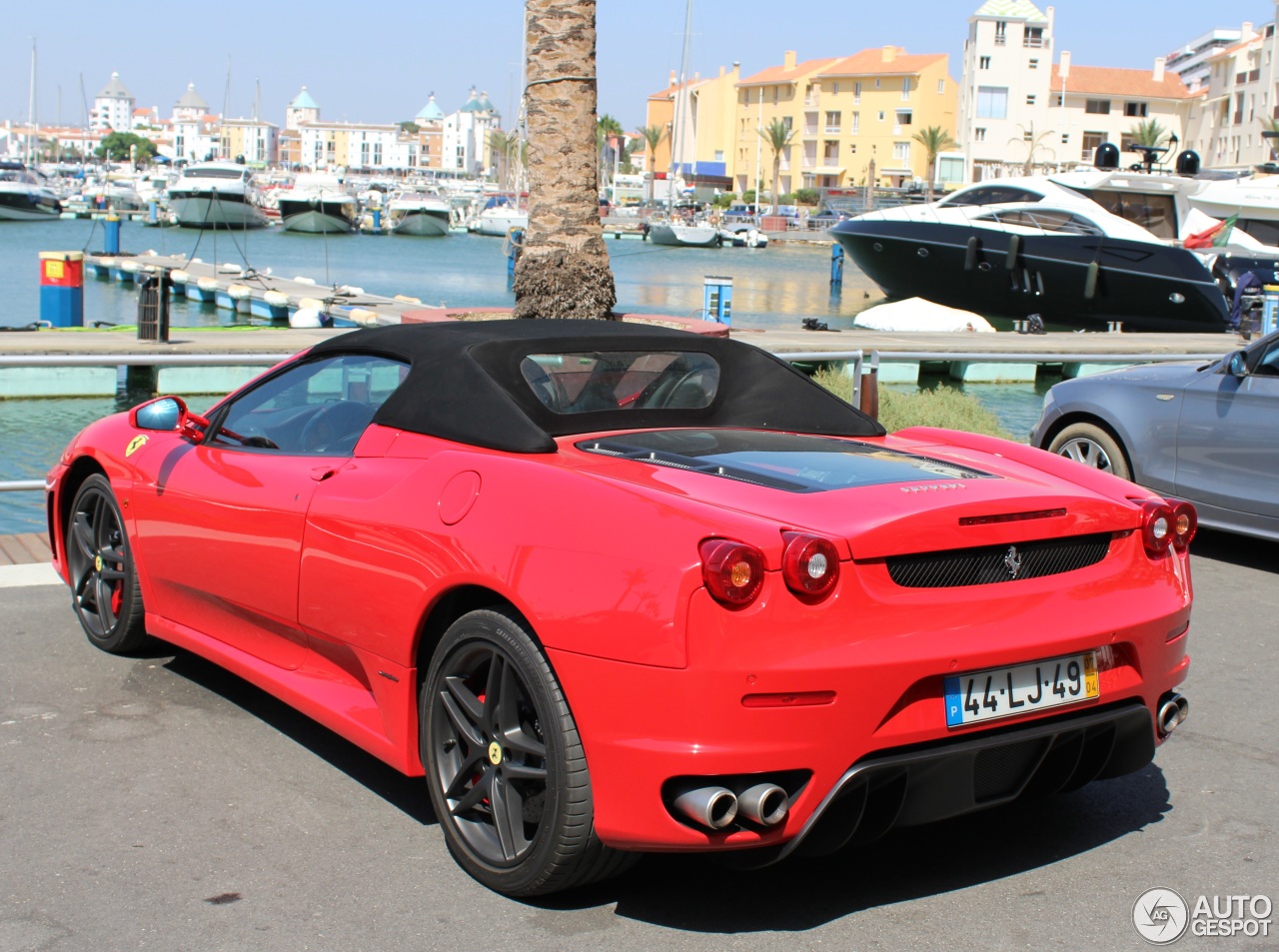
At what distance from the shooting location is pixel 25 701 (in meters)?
5.00

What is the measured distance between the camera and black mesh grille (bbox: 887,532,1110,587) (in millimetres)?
3344

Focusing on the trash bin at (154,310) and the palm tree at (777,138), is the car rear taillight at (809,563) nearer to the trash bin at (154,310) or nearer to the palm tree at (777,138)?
the trash bin at (154,310)

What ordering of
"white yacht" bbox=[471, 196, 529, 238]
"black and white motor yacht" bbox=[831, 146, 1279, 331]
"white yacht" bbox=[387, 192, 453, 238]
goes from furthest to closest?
"white yacht" bbox=[471, 196, 529, 238] < "white yacht" bbox=[387, 192, 453, 238] < "black and white motor yacht" bbox=[831, 146, 1279, 331]

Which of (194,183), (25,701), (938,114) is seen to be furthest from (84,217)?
(25,701)

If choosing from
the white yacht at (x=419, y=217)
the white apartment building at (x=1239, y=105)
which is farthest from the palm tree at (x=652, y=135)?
the white yacht at (x=419, y=217)

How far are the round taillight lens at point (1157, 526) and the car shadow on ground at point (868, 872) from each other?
0.86 m

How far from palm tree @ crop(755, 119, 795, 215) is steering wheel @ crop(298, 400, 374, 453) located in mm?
126413

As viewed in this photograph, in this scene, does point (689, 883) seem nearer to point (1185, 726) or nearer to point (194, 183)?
point (1185, 726)

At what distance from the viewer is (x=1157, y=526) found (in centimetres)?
384

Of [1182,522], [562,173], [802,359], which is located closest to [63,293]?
[562,173]

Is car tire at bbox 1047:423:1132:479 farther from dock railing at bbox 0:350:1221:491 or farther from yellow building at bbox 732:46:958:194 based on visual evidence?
yellow building at bbox 732:46:958:194

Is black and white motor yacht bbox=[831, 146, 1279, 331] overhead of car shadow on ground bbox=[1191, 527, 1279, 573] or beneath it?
overhead

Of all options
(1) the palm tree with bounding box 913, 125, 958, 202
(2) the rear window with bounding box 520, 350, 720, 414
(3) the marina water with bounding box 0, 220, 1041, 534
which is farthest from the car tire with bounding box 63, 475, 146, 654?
(1) the palm tree with bounding box 913, 125, 958, 202

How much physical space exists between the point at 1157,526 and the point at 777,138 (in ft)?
431
